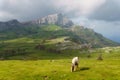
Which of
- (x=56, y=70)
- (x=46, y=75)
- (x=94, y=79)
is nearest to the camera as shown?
(x=94, y=79)

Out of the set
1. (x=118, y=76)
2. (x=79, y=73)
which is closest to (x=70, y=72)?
(x=79, y=73)

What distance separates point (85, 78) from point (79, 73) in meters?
3.55

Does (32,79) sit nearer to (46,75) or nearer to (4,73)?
(46,75)

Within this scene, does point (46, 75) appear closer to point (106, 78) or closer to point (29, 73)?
point (29, 73)

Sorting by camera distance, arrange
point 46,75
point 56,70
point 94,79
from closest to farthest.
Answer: point 94,79
point 46,75
point 56,70

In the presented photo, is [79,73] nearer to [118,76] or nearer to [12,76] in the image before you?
[118,76]

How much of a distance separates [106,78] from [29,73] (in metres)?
17.4

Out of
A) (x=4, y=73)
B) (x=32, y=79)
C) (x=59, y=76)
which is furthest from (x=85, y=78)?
(x=4, y=73)

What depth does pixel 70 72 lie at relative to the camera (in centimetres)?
5553

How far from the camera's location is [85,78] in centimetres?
5122

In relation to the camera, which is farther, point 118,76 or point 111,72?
point 111,72

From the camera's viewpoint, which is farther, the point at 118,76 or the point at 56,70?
the point at 56,70

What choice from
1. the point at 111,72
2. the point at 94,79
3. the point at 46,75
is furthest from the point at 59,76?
the point at 111,72

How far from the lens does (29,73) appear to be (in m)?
57.0
